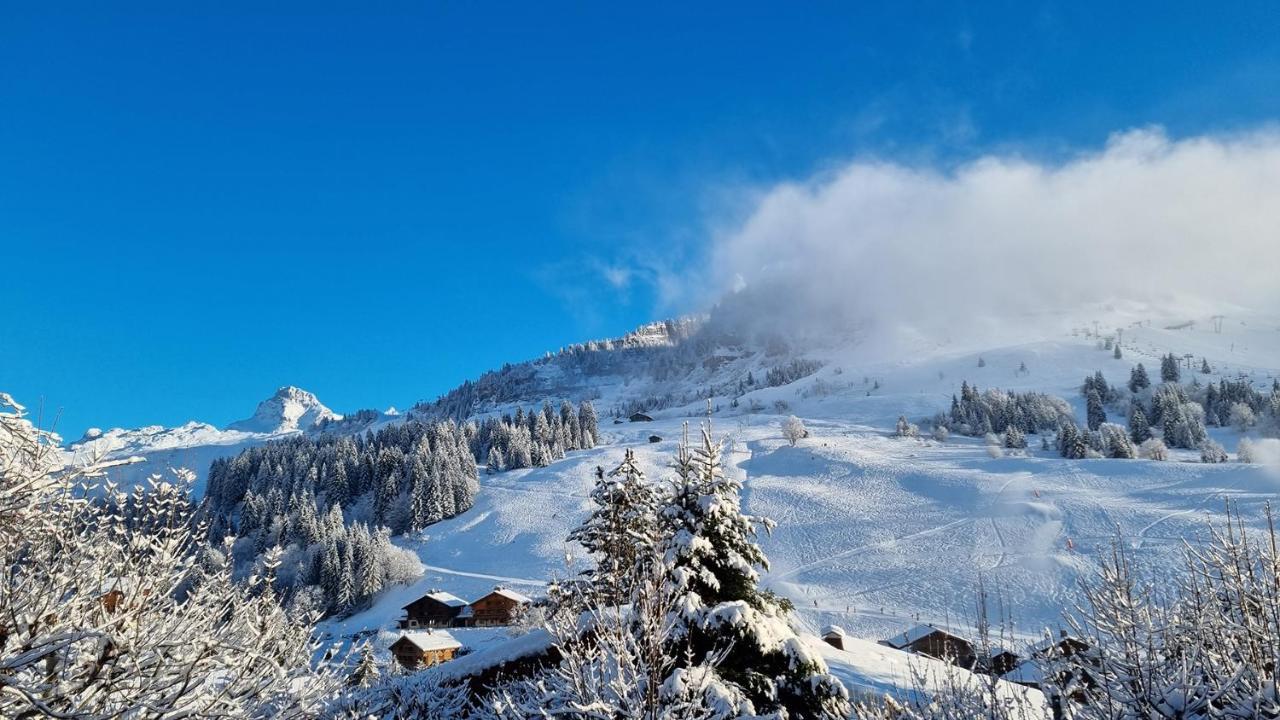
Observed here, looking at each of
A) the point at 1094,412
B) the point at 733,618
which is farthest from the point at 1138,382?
the point at 733,618

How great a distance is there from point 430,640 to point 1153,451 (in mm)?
94564

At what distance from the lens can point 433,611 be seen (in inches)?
2335

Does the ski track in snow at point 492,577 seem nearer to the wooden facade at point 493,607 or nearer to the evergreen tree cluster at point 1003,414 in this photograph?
the wooden facade at point 493,607

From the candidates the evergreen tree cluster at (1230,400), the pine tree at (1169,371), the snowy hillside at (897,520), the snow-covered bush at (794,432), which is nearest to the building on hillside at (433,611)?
the snowy hillside at (897,520)

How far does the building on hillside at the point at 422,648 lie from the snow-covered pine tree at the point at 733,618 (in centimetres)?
3542

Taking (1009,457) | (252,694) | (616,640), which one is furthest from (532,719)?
(1009,457)

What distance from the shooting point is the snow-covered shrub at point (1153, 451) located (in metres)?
88.7

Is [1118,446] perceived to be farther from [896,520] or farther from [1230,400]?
[1230,400]

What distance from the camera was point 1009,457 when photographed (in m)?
94.3

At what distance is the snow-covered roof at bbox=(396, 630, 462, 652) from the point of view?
42406mm

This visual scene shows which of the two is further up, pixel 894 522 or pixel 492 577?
pixel 492 577

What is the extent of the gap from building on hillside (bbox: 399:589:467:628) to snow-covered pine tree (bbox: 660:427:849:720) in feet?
171

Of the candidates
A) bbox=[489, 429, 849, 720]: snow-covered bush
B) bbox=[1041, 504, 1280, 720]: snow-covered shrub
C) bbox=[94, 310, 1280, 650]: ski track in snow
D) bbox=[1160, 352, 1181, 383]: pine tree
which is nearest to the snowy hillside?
bbox=[94, 310, 1280, 650]: ski track in snow

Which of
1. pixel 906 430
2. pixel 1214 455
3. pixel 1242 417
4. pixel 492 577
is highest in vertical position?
pixel 906 430
